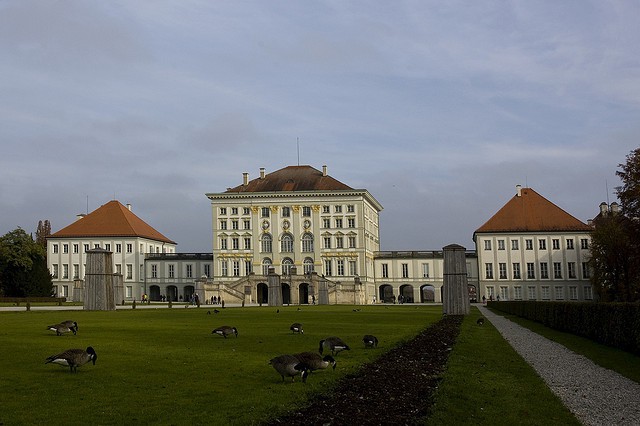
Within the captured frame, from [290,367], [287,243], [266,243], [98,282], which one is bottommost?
[290,367]

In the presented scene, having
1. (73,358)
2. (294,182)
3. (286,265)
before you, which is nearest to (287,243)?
(286,265)

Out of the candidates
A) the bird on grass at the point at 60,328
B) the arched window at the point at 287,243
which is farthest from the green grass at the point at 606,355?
the arched window at the point at 287,243

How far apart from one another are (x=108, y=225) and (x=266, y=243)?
2412 centimetres

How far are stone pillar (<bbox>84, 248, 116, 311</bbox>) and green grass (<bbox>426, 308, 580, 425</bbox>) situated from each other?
32.6m

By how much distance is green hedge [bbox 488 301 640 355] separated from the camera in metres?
19.3

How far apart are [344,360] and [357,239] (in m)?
81.4

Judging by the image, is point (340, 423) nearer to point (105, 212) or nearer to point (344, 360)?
point (344, 360)

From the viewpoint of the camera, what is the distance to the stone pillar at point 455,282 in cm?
4169

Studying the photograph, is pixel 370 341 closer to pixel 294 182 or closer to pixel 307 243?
pixel 307 243

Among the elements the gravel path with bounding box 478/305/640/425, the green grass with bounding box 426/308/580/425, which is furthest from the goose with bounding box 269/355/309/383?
the gravel path with bounding box 478/305/640/425

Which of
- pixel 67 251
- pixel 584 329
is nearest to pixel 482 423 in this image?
pixel 584 329

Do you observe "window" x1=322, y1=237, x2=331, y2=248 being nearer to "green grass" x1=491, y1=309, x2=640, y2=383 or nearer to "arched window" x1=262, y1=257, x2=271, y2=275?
"arched window" x1=262, y1=257, x2=271, y2=275

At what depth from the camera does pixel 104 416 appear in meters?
9.30

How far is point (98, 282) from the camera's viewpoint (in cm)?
4541
